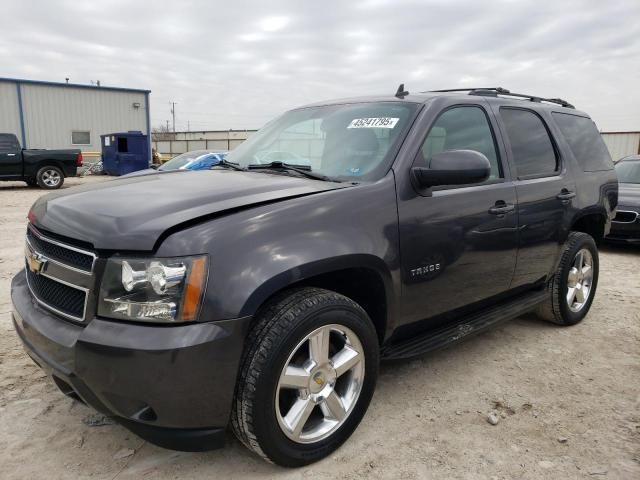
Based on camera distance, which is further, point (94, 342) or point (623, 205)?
point (623, 205)

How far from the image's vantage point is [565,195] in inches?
158

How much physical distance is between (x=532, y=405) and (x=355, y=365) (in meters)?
1.29

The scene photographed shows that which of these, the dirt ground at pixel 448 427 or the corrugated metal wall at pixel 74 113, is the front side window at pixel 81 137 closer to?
the corrugated metal wall at pixel 74 113

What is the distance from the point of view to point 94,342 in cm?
199

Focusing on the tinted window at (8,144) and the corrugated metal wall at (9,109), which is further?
the corrugated metal wall at (9,109)

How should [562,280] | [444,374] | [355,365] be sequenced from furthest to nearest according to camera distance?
[562,280] < [444,374] < [355,365]

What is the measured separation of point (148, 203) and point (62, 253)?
44cm

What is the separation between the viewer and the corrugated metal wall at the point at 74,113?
24.6 m

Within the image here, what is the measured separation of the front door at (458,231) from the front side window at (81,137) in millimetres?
26536

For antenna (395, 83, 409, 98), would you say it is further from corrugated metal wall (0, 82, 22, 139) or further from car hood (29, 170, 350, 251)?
corrugated metal wall (0, 82, 22, 139)

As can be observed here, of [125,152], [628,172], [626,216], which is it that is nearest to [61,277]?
[626,216]

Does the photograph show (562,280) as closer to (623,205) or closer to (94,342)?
(94,342)

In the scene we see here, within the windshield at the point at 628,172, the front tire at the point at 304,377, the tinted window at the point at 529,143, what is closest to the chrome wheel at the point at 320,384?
the front tire at the point at 304,377

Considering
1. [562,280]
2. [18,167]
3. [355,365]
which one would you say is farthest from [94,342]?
[18,167]
